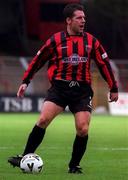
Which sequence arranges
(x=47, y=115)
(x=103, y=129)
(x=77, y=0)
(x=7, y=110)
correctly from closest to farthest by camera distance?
(x=47, y=115) → (x=103, y=129) → (x=7, y=110) → (x=77, y=0)

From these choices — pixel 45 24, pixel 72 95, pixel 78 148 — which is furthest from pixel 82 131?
pixel 45 24

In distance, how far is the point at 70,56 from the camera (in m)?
10.8

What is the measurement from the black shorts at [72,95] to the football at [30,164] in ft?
2.69

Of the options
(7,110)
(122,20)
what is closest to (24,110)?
(7,110)

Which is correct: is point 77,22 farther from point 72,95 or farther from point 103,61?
point 72,95

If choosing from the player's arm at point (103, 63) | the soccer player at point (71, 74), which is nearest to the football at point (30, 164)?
the soccer player at point (71, 74)

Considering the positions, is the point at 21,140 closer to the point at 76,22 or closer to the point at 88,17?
the point at 76,22

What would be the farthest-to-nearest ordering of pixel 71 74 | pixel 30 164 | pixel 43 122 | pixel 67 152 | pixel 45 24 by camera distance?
pixel 45 24 → pixel 67 152 → pixel 71 74 → pixel 43 122 → pixel 30 164

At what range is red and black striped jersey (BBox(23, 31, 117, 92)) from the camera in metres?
10.8

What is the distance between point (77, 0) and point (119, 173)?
34.7 meters

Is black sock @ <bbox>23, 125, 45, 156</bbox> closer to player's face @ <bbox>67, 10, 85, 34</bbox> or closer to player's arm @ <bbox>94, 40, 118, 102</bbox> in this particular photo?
player's arm @ <bbox>94, 40, 118, 102</bbox>

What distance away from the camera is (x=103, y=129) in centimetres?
2206

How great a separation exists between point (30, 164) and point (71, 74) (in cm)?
133

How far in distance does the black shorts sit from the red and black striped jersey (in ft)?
0.27
